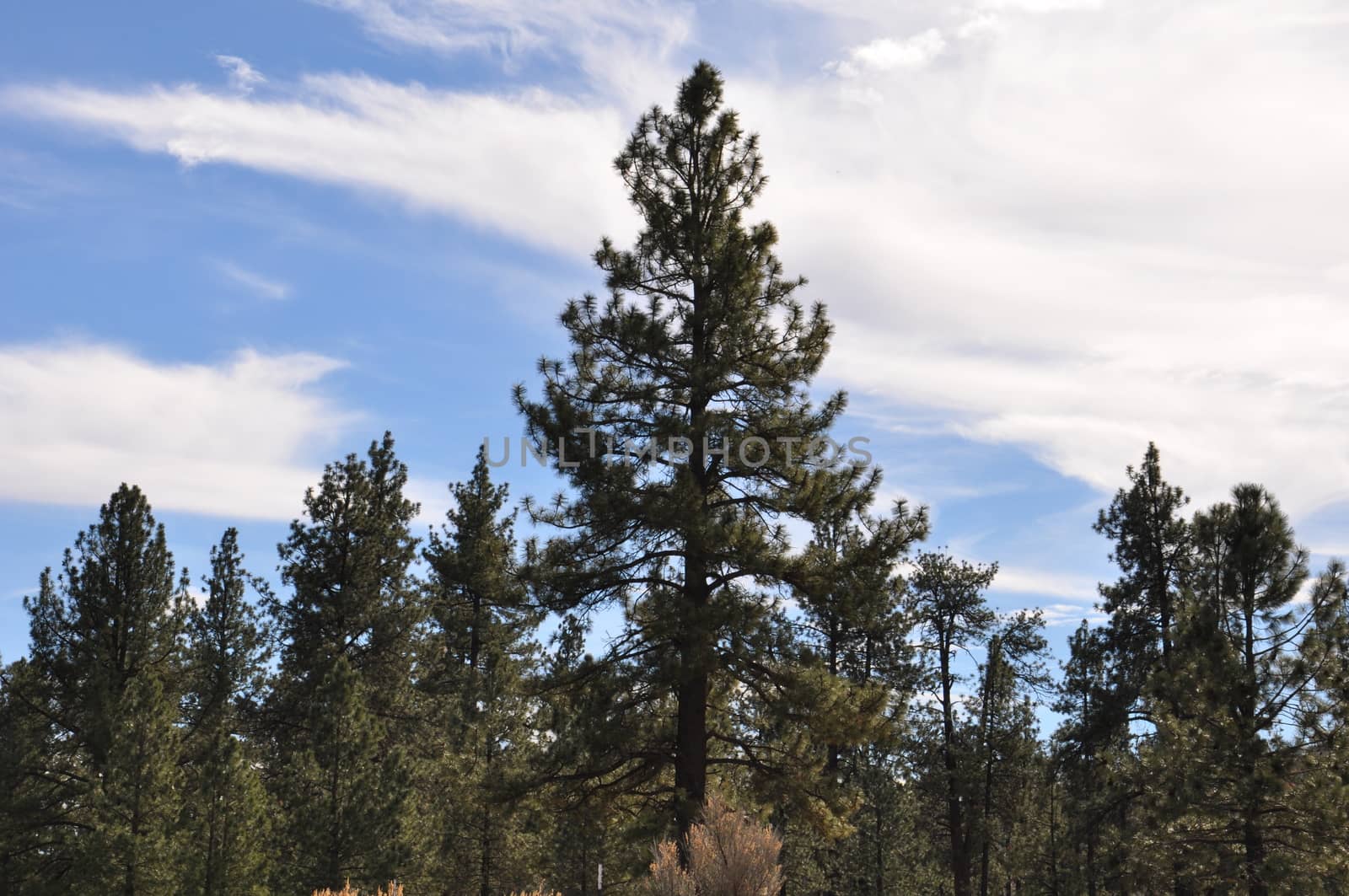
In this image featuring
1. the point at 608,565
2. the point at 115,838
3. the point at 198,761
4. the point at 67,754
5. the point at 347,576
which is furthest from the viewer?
the point at 347,576

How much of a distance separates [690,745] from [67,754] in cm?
1786

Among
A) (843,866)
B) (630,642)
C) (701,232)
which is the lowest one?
(843,866)

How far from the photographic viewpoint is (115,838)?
20.5m

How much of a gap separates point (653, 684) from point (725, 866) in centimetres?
665

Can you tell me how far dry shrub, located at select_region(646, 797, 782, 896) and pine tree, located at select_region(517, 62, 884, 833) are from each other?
5648mm

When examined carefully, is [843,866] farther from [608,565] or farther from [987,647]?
[608,565]

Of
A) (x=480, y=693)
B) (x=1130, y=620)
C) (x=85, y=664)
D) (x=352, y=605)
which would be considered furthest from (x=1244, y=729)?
(x=85, y=664)

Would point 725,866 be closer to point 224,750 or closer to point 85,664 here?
point 224,750

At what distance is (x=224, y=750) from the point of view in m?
20.6

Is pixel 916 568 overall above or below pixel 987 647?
above

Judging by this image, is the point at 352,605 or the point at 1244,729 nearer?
the point at 1244,729

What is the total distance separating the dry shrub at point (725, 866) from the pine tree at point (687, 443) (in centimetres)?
565

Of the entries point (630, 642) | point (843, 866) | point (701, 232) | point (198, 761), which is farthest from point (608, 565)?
point (843, 866)

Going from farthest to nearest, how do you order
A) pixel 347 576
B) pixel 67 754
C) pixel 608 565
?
1. pixel 347 576
2. pixel 67 754
3. pixel 608 565
